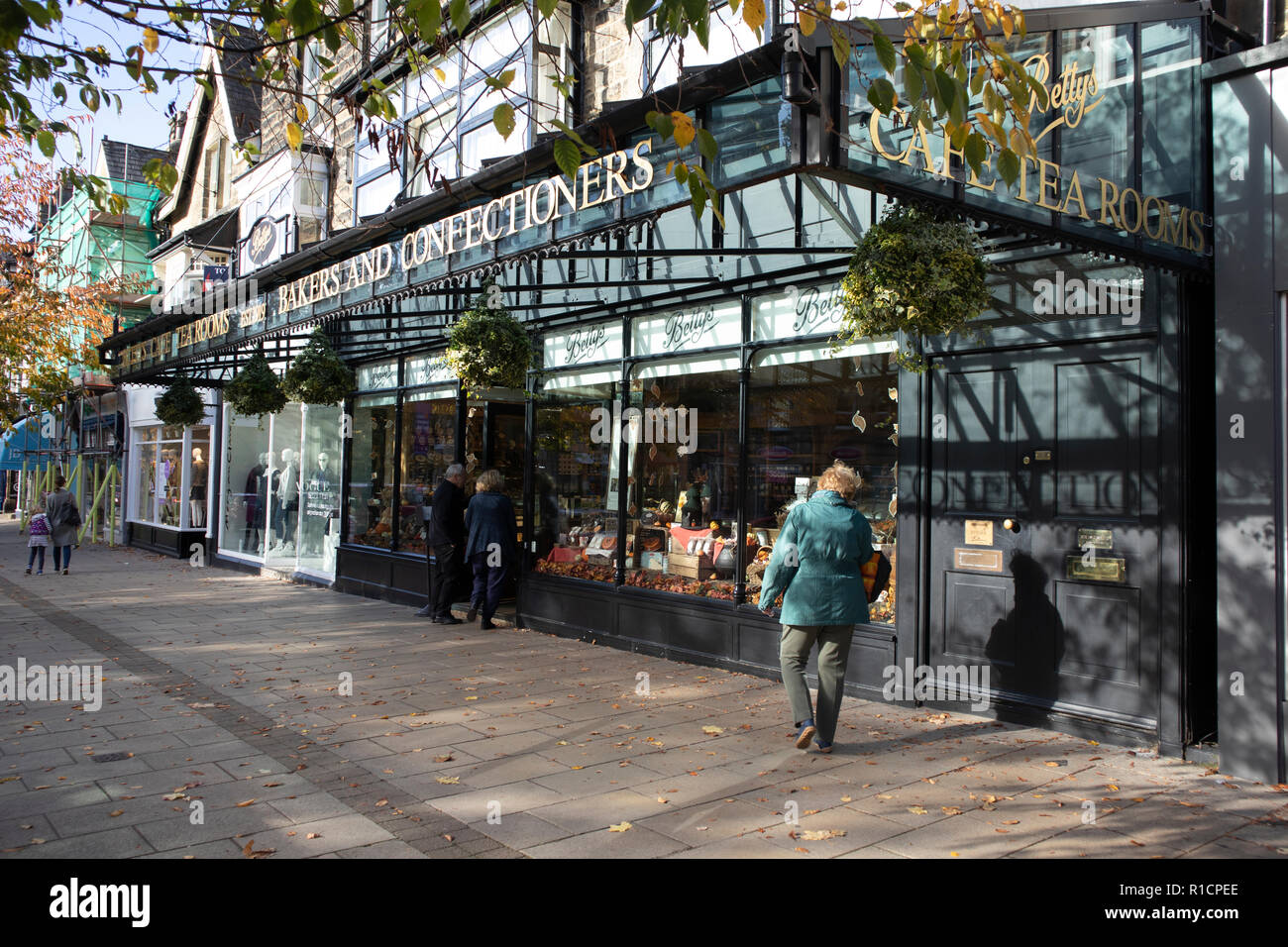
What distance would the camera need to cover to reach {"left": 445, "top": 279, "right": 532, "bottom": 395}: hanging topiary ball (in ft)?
30.5

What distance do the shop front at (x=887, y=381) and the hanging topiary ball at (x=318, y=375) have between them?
123cm

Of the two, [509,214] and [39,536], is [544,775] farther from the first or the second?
[39,536]

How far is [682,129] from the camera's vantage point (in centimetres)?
430

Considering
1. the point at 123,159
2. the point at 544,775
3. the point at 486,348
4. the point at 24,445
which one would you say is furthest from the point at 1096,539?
the point at 24,445

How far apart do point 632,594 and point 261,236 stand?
13470mm

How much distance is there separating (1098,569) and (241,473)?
57.9 ft

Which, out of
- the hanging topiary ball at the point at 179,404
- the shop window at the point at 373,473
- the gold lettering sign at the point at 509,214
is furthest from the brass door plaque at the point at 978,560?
the hanging topiary ball at the point at 179,404

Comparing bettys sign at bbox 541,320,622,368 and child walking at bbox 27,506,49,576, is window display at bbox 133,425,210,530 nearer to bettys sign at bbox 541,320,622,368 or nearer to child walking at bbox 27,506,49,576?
child walking at bbox 27,506,49,576

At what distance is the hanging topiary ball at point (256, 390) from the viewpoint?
14195 millimetres

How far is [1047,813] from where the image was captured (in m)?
4.80

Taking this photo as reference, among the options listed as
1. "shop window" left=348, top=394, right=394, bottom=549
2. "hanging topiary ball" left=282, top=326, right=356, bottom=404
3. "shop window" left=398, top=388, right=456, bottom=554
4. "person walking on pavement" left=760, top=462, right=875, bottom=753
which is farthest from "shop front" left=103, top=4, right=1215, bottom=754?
"shop window" left=348, top=394, right=394, bottom=549
